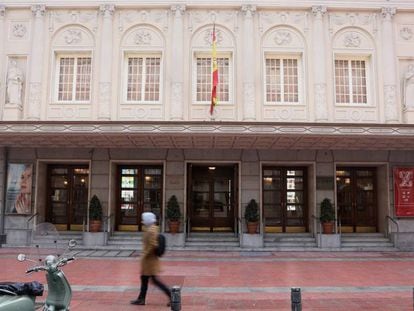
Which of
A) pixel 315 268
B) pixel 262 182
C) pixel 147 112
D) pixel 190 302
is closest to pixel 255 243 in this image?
pixel 262 182

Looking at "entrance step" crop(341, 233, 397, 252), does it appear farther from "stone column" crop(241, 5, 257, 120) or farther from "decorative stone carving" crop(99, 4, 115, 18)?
"decorative stone carving" crop(99, 4, 115, 18)

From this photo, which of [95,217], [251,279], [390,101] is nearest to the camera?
[251,279]

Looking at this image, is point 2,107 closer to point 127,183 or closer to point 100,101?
point 100,101

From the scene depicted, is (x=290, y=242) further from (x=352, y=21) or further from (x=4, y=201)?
(x=4, y=201)

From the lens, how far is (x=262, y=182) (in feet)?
61.8

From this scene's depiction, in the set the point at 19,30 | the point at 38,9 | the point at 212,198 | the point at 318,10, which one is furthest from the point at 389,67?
the point at 19,30

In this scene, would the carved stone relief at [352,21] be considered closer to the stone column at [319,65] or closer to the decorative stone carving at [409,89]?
the stone column at [319,65]

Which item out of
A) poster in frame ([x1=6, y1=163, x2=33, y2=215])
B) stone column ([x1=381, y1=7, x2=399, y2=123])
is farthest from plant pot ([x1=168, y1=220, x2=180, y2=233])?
stone column ([x1=381, y1=7, x2=399, y2=123])

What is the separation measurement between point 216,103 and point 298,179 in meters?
5.04

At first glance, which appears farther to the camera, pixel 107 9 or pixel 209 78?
pixel 209 78

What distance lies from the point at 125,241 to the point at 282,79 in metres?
9.40

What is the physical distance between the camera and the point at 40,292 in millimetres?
5609

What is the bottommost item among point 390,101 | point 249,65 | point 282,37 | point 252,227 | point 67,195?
point 252,227

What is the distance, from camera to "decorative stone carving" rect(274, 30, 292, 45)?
18.9m
